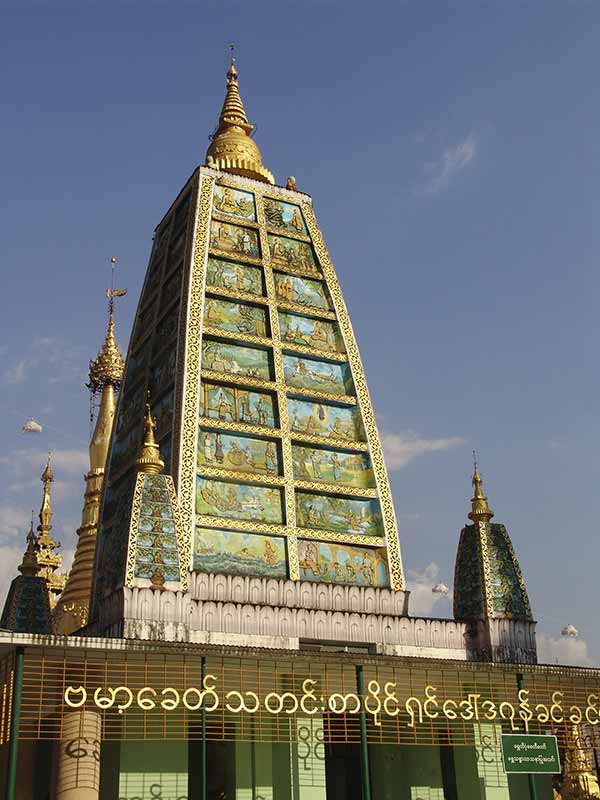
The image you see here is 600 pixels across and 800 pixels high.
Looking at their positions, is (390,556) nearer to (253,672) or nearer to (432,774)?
(432,774)

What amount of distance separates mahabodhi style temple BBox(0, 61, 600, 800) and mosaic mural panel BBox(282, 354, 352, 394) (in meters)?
0.06

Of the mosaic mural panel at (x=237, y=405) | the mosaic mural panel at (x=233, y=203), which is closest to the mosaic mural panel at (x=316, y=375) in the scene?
the mosaic mural panel at (x=237, y=405)

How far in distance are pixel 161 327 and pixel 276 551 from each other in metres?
9.21

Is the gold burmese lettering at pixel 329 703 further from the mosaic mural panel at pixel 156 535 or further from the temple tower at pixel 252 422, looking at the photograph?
the mosaic mural panel at pixel 156 535

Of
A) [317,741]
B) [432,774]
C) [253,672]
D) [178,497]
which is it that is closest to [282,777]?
[317,741]

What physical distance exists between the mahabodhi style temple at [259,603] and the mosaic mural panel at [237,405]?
0.28 ft

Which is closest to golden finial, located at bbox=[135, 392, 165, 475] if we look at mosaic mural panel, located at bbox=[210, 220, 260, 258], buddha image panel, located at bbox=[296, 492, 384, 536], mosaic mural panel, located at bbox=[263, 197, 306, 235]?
buddha image panel, located at bbox=[296, 492, 384, 536]

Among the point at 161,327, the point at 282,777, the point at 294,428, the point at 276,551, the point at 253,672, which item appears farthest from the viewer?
the point at 161,327

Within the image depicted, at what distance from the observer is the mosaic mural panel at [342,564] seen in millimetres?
28781

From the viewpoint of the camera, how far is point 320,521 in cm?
2973

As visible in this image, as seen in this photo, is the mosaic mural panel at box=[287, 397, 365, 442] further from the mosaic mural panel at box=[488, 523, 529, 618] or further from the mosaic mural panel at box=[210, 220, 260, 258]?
the mosaic mural panel at box=[210, 220, 260, 258]

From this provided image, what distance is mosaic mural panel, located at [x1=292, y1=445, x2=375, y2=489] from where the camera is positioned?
3042 cm

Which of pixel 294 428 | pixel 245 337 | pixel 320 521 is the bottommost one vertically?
pixel 320 521

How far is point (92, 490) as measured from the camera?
162 ft
